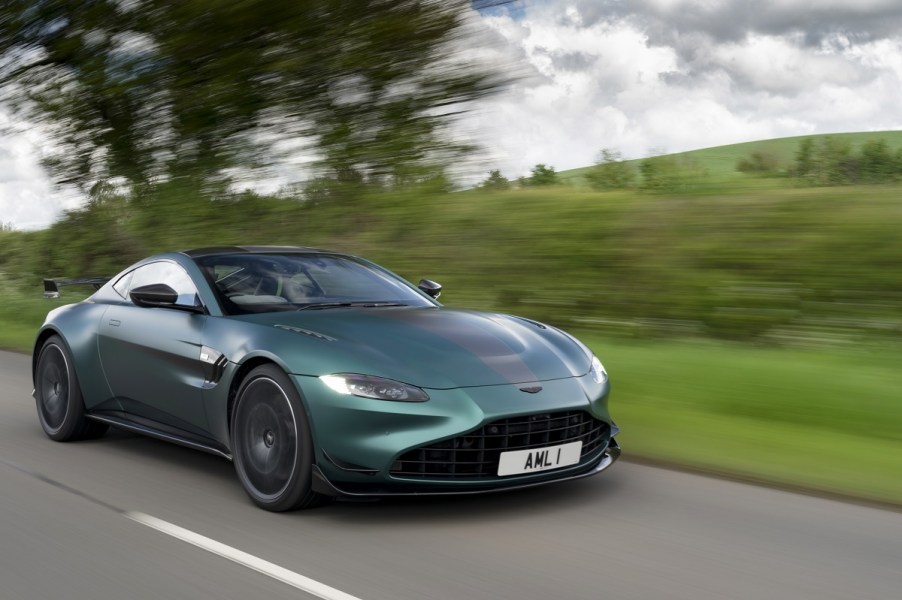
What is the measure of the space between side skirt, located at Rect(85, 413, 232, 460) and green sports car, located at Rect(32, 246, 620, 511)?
0.01m

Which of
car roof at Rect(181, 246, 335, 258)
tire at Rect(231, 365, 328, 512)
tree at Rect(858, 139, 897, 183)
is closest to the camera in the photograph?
tire at Rect(231, 365, 328, 512)

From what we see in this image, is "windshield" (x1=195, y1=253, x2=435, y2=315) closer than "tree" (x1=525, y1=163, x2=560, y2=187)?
Yes

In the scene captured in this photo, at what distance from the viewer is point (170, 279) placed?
240 inches

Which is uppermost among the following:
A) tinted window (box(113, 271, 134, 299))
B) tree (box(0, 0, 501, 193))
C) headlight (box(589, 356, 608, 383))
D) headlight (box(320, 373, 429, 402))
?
tree (box(0, 0, 501, 193))

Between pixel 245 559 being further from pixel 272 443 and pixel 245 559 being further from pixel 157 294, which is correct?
pixel 157 294

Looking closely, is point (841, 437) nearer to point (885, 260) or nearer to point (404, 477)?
point (885, 260)

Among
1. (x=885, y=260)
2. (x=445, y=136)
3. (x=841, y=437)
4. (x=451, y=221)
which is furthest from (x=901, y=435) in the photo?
(x=445, y=136)

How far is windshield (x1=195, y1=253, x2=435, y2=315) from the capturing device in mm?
5652

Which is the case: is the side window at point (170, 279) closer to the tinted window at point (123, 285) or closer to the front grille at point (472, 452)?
the tinted window at point (123, 285)

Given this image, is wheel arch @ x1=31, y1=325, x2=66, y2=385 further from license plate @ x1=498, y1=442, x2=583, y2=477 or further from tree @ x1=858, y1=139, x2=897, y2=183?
tree @ x1=858, y1=139, x2=897, y2=183

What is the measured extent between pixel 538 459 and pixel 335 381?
1.00 meters

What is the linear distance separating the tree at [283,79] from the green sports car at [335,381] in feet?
23.2

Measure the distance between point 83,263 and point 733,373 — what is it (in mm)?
13597

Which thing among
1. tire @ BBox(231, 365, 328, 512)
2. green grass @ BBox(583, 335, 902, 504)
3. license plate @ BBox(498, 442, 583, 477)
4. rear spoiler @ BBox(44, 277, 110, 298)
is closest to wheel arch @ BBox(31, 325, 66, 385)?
rear spoiler @ BBox(44, 277, 110, 298)
